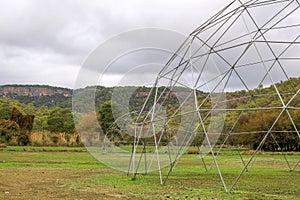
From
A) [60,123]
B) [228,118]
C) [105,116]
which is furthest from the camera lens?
[60,123]

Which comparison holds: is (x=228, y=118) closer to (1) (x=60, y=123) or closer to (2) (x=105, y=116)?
(2) (x=105, y=116)

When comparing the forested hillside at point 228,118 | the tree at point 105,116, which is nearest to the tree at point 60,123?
the forested hillside at point 228,118

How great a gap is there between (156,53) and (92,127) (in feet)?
109

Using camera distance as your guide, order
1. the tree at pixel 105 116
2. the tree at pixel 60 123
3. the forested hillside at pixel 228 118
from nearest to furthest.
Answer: the forested hillside at pixel 228 118, the tree at pixel 105 116, the tree at pixel 60 123

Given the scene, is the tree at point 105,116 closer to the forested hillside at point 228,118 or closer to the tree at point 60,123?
the forested hillside at point 228,118

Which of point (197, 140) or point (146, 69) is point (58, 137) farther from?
point (146, 69)

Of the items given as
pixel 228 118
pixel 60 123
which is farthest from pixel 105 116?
pixel 228 118

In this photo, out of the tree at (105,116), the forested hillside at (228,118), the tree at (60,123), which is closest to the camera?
the forested hillside at (228,118)

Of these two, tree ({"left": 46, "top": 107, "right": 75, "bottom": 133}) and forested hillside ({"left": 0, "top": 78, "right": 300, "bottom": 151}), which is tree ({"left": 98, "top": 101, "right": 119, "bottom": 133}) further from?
tree ({"left": 46, "top": 107, "right": 75, "bottom": 133})

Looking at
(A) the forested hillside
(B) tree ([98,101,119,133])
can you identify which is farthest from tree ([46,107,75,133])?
(B) tree ([98,101,119,133])

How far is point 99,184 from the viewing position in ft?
62.2

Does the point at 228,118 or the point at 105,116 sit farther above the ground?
the point at 228,118

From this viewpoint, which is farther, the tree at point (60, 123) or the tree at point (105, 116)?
the tree at point (60, 123)

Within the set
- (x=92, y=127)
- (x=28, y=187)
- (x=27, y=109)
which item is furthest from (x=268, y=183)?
(x=27, y=109)
